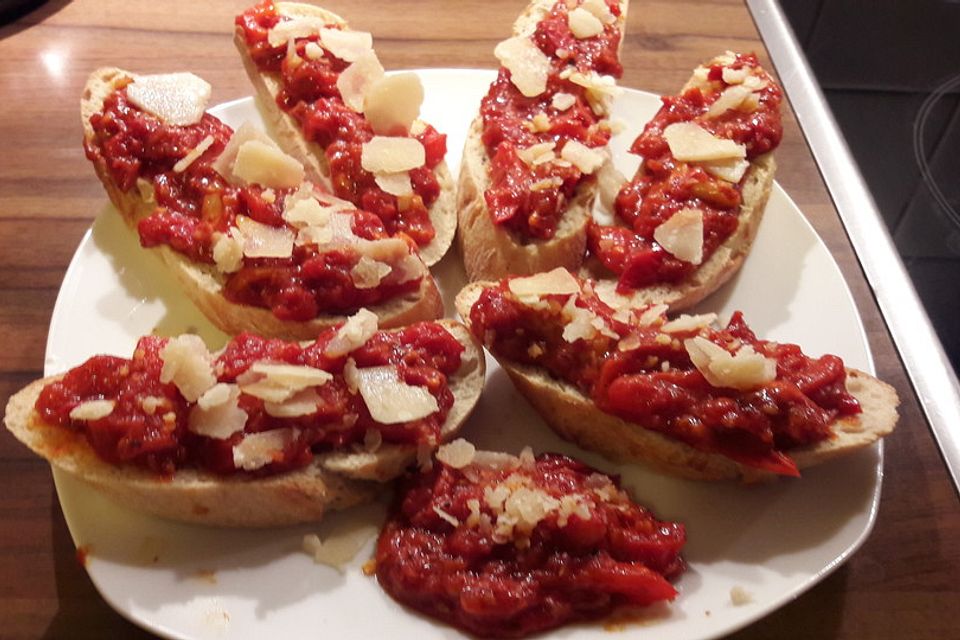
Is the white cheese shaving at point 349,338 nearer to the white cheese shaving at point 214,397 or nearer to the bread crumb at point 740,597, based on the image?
the white cheese shaving at point 214,397

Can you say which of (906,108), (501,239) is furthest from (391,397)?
(906,108)

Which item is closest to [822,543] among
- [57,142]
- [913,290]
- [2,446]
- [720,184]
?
[720,184]

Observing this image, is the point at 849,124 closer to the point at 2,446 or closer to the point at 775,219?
the point at 775,219

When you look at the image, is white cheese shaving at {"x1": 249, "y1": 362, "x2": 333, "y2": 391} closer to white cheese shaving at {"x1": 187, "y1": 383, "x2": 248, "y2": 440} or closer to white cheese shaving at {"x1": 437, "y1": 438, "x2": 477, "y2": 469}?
white cheese shaving at {"x1": 187, "y1": 383, "x2": 248, "y2": 440}

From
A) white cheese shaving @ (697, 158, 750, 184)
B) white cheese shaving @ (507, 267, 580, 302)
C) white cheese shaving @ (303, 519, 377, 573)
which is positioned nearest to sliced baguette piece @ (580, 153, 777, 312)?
white cheese shaving @ (697, 158, 750, 184)

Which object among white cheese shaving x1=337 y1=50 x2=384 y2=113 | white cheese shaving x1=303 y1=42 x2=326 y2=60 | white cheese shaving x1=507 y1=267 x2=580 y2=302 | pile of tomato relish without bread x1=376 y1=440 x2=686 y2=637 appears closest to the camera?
pile of tomato relish without bread x1=376 y1=440 x2=686 y2=637

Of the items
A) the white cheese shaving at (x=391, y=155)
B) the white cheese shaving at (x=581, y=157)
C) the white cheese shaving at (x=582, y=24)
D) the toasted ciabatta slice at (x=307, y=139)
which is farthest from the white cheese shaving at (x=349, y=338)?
the white cheese shaving at (x=582, y=24)

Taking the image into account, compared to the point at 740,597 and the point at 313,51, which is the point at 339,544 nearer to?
the point at 740,597
